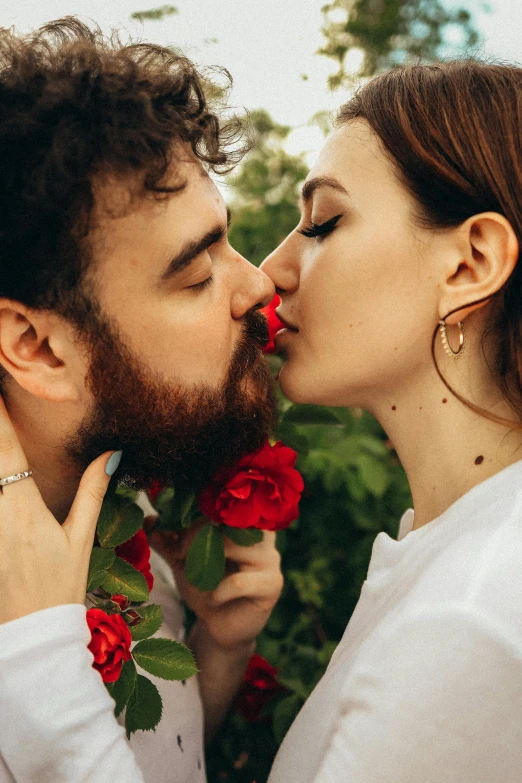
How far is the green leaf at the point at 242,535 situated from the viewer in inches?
83.7

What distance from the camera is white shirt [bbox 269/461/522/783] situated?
1.37 metres

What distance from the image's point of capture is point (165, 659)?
1.76 m

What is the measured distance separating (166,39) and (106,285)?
0.93 meters

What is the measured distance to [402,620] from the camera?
4.91 feet

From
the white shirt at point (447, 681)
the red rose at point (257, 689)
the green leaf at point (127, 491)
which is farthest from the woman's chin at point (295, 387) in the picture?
the red rose at point (257, 689)

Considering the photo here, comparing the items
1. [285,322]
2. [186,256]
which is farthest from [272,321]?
[186,256]

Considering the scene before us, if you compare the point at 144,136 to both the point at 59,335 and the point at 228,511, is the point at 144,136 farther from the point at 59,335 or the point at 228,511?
the point at 228,511

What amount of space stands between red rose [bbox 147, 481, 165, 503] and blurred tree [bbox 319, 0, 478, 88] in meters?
1.61

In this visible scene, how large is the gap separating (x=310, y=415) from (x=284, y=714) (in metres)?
1.04

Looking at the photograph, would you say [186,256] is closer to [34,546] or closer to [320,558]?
[34,546]

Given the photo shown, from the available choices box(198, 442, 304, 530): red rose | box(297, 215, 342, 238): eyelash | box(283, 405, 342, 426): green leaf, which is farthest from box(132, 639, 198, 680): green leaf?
box(297, 215, 342, 238): eyelash

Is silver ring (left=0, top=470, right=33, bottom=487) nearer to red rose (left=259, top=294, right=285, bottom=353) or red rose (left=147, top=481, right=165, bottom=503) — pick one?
red rose (left=147, top=481, right=165, bottom=503)

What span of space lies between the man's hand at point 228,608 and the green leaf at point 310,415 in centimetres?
42

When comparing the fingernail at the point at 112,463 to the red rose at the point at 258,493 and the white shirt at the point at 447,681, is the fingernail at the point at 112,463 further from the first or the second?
the white shirt at the point at 447,681
